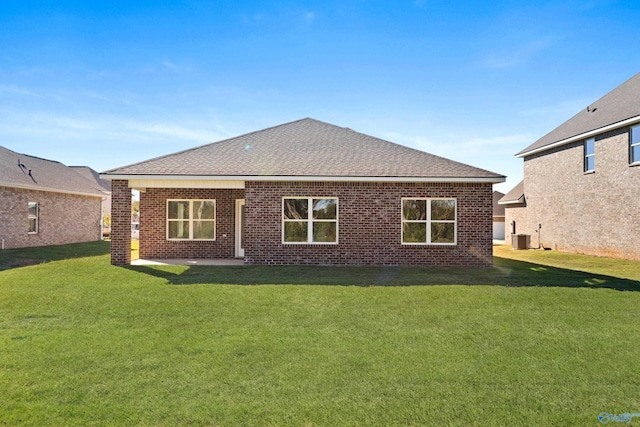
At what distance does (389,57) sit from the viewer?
48.8ft

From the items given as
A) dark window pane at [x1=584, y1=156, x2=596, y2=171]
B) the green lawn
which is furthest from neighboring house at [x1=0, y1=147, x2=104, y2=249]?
dark window pane at [x1=584, y1=156, x2=596, y2=171]

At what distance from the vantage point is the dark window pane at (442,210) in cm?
1413

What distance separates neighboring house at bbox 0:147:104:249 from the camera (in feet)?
67.7

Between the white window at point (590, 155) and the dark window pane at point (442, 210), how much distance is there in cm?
972

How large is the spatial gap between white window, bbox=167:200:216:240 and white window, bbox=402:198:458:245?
7273 mm

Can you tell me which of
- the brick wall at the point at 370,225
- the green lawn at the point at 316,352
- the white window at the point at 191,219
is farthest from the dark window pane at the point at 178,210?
the green lawn at the point at 316,352

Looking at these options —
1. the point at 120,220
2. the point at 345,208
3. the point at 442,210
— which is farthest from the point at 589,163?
the point at 120,220

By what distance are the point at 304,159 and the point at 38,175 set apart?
17513 millimetres

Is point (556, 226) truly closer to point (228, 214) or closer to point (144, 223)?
point (228, 214)

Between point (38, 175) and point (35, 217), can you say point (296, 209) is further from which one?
point (38, 175)

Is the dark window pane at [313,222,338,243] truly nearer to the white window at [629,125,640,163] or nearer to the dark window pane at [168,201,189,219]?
the dark window pane at [168,201,189,219]

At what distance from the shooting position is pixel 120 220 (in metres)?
13.8

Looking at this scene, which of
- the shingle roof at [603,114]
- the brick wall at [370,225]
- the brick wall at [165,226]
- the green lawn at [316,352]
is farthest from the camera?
the shingle roof at [603,114]

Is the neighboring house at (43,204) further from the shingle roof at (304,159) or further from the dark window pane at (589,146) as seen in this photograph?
the dark window pane at (589,146)
